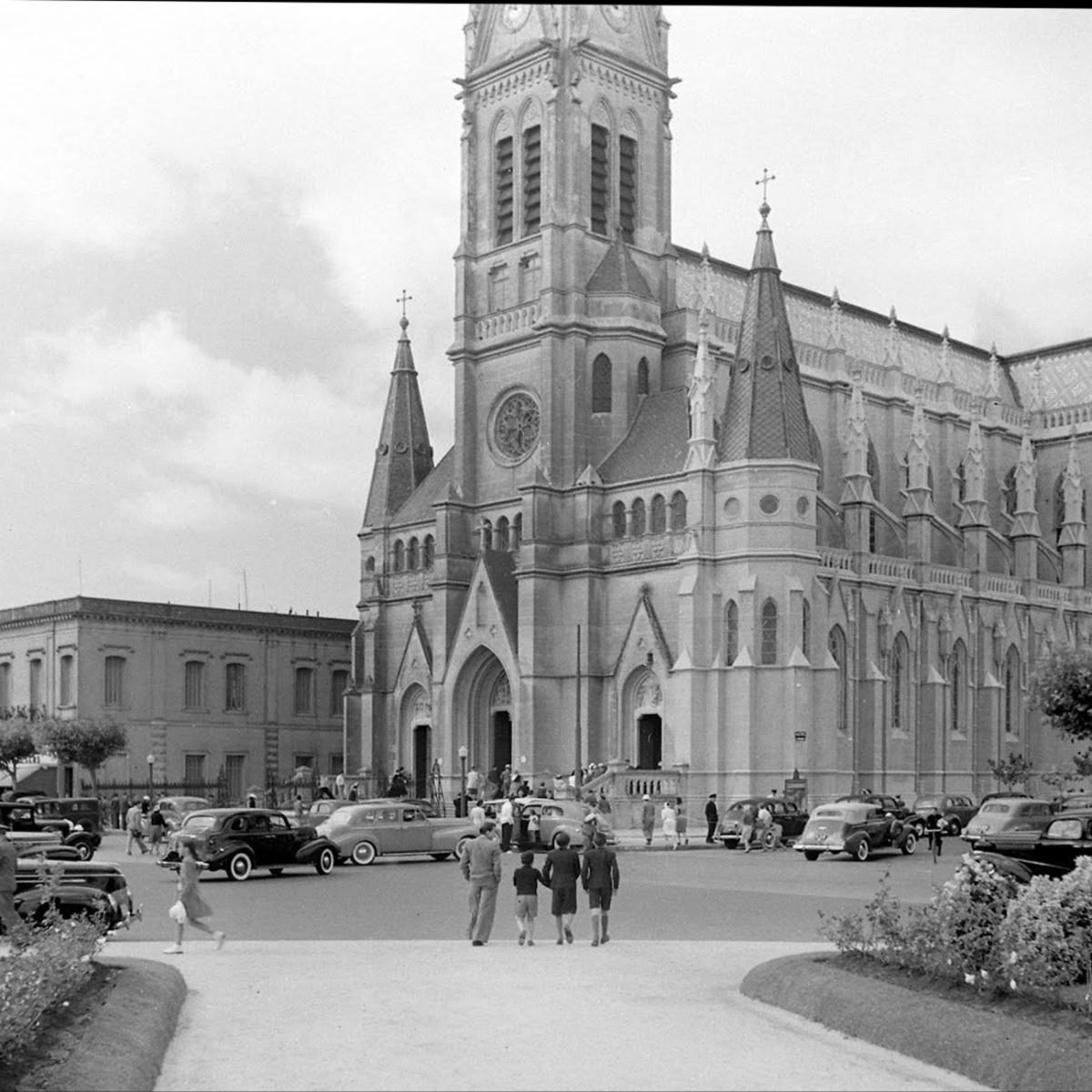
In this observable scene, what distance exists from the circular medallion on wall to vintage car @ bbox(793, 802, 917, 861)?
28.3m

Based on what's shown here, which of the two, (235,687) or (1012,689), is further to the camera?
(235,687)

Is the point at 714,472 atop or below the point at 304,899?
atop

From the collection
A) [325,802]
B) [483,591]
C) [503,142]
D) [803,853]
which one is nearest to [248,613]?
[483,591]

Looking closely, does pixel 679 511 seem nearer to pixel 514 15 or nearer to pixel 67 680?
pixel 514 15

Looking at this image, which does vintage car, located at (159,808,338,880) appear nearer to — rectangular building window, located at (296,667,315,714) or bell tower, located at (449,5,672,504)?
bell tower, located at (449,5,672,504)

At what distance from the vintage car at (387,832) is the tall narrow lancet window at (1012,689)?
35886 millimetres

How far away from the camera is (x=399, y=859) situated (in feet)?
134

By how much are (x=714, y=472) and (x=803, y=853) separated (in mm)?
20425

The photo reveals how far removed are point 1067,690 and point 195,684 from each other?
43.2 meters

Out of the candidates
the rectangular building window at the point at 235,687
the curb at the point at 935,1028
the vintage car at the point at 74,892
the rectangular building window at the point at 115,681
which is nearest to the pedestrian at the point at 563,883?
the curb at the point at 935,1028

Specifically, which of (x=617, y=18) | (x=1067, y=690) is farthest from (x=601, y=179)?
(x=1067, y=690)

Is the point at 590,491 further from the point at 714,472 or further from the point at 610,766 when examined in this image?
the point at 610,766

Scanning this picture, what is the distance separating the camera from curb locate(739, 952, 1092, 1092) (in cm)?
1309

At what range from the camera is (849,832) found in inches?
1599
